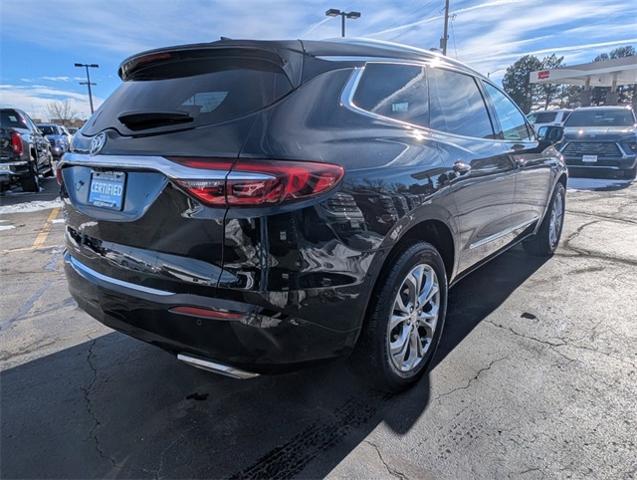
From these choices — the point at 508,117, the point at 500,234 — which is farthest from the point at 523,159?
the point at 500,234

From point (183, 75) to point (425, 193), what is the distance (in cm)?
140

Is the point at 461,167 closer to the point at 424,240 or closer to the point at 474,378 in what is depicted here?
the point at 424,240

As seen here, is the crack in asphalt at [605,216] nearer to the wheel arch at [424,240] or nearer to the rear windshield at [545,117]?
the wheel arch at [424,240]

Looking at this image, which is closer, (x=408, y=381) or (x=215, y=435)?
(x=215, y=435)

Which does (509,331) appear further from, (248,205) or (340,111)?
(248,205)

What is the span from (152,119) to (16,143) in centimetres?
891

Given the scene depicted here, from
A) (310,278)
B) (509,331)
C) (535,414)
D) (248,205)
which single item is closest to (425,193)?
(310,278)

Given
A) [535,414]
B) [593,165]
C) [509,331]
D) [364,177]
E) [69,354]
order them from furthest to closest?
[593,165], [509,331], [69,354], [535,414], [364,177]

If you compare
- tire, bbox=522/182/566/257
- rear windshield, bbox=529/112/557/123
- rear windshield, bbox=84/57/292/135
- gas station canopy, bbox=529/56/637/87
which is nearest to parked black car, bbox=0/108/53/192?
rear windshield, bbox=84/57/292/135

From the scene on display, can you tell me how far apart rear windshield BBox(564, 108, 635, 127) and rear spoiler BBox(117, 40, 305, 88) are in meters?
12.9

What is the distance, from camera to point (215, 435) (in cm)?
220

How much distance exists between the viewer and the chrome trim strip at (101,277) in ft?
6.32

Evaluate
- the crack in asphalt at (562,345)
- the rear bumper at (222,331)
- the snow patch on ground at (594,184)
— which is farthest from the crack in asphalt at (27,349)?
the snow patch on ground at (594,184)

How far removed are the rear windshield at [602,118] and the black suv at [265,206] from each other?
39.6 ft
